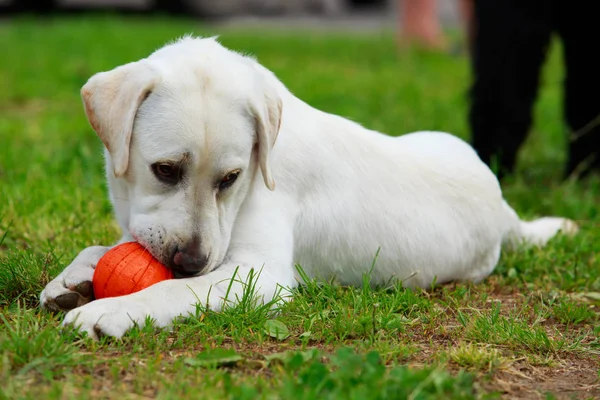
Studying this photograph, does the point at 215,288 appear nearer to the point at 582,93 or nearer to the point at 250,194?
the point at 250,194

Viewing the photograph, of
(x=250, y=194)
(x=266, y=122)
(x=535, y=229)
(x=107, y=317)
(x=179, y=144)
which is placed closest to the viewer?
(x=107, y=317)

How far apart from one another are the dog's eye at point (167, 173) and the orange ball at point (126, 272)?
275 mm

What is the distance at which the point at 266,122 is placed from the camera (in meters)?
3.24

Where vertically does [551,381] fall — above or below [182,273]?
below

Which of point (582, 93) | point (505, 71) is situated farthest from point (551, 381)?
point (582, 93)

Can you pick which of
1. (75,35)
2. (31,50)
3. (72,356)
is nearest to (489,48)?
(72,356)

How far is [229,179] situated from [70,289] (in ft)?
2.21

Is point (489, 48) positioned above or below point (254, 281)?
above

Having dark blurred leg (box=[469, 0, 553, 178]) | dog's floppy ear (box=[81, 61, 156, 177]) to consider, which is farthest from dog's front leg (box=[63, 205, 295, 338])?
dark blurred leg (box=[469, 0, 553, 178])

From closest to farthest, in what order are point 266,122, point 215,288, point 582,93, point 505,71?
point 215,288, point 266,122, point 505,71, point 582,93

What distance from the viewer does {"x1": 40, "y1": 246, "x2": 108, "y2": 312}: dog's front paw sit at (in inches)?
121

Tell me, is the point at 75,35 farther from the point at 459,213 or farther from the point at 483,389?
the point at 483,389

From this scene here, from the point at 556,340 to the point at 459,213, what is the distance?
842 mm

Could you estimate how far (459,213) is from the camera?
153 inches
